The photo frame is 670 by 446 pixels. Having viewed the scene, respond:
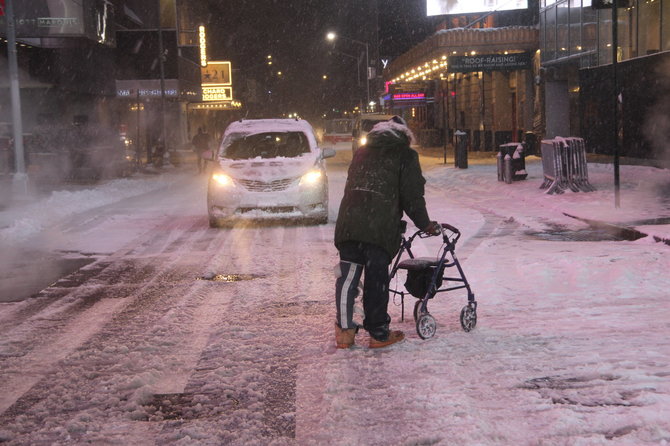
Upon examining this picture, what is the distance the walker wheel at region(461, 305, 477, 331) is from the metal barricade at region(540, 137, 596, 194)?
11.5 m

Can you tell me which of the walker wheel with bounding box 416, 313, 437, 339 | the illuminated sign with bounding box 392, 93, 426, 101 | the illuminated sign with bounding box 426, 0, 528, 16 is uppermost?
the illuminated sign with bounding box 426, 0, 528, 16

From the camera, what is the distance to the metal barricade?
1722cm

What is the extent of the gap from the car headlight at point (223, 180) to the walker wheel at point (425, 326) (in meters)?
7.75

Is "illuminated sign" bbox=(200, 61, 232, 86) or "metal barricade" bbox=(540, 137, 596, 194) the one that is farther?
"illuminated sign" bbox=(200, 61, 232, 86)

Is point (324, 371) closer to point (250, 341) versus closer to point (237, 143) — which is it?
point (250, 341)

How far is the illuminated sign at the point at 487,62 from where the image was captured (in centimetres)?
2958

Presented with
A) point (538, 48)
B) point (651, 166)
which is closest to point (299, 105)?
point (538, 48)

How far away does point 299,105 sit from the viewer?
16925 cm

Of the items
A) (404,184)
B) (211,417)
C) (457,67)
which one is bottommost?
(211,417)

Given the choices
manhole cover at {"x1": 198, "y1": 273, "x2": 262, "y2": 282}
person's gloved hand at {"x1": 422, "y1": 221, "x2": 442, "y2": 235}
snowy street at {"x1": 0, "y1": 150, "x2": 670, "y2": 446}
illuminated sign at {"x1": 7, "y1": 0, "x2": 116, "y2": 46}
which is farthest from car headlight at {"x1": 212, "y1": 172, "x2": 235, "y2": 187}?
illuminated sign at {"x1": 7, "y1": 0, "x2": 116, "y2": 46}

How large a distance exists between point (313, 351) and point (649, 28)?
2064 centimetres

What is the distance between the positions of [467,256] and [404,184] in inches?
173

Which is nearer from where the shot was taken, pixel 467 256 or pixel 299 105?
pixel 467 256

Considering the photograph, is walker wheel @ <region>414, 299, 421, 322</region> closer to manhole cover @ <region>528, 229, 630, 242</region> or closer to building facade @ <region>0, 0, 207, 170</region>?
manhole cover @ <region>528, 229, 630, 242</region>
